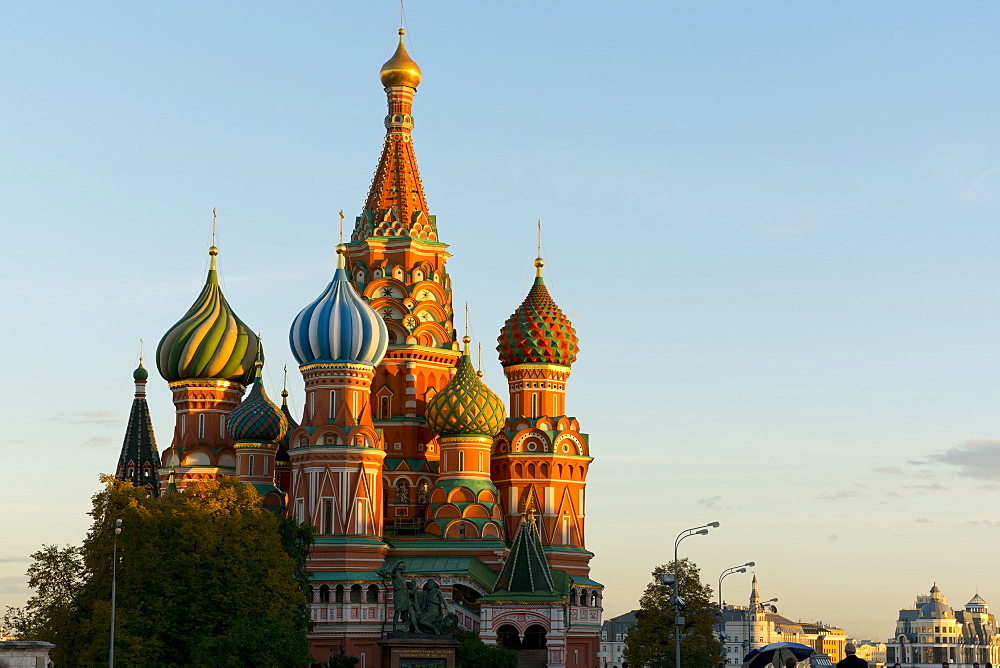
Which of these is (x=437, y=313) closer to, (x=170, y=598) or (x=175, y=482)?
(x=175, y=482)

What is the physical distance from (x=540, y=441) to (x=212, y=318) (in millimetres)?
16315

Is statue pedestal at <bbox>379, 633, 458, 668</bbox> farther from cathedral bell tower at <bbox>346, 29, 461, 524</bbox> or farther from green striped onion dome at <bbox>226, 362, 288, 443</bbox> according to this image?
green striped onion dome at <bbox>226, 362, 288, 443</bbox>

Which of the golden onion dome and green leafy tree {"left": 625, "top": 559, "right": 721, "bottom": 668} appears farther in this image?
the golden onion dome

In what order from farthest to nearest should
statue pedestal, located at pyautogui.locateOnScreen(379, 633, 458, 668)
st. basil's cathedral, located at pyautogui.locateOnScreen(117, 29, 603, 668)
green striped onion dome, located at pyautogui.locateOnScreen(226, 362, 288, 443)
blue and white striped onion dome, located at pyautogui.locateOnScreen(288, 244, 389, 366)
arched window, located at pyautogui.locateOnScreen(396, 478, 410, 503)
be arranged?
arched window, located at pyautogui.locateOnScreen(396, 478, 410, 503), green striped onion dome, located at pyautogui.locateOnScreen(226, 362, 288, 443), blue and white striped onion dome, located at pyautogui.locateOnScreen(288, 244, 389, 366), st. basil's cathedral, located at pyautogui.locateOnScreen(117, 29, 603, 668), statue pedestal, located at pyautogui.locateOnScreen(379, 633, 458, 668)

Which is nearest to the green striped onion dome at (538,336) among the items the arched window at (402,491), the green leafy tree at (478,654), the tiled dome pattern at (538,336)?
the tiled dome pattern at (538,336)

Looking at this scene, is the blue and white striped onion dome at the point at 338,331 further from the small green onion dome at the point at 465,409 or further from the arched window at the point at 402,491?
the arched window at the point at 402,491

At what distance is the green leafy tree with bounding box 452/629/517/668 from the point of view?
195ft

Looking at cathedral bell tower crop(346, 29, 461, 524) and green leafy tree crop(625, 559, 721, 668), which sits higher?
cathedral bell tower crop(346, 29, 461, 524)

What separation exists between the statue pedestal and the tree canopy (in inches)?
118

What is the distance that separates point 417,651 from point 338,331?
56.5 feet

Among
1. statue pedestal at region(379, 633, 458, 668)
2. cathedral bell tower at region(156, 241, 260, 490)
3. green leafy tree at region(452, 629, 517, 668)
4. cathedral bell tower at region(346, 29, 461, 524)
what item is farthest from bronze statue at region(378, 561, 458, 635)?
cathedral bell tower at region(156, 241, 260, 490)

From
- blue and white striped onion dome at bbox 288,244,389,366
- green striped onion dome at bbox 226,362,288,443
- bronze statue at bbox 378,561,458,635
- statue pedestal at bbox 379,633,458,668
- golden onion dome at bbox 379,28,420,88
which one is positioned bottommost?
statue pedestal at bbox 379,633,458,668

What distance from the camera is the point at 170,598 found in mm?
51594

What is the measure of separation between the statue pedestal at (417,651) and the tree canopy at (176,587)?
2997 millimetres
